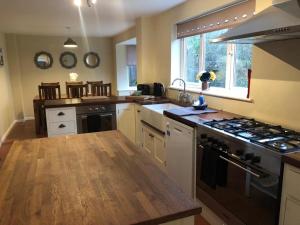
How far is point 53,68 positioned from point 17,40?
1.15 meters

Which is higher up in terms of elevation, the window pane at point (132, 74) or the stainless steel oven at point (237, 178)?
the window pane at point (132, 74)

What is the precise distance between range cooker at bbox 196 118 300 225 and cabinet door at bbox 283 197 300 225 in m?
0.05

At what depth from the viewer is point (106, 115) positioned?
3.70 metres

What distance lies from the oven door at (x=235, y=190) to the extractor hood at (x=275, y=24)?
854mm

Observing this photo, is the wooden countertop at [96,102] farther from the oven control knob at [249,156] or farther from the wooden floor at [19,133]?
the oven control knob at [249,156]

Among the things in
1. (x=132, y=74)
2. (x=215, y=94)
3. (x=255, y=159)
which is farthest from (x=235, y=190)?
(x=132, y=74)

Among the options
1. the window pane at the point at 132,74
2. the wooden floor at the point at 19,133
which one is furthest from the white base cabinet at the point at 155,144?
the window pane at the point at 132,74

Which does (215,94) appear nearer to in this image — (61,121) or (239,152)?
(239,152)

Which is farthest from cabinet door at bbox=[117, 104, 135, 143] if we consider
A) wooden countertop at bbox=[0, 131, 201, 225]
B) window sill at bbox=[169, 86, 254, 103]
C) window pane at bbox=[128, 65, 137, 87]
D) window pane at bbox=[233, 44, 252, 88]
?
window pane at bbox=[128, 65, 137, 87]

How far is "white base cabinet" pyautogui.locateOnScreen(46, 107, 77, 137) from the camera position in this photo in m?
3.40

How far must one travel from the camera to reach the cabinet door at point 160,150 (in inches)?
117

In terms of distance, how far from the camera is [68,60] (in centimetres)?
730

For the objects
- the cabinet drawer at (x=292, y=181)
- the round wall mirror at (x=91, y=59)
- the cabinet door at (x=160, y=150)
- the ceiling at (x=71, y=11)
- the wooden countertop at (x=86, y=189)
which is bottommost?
the cabinet door at (x=160, y=150)

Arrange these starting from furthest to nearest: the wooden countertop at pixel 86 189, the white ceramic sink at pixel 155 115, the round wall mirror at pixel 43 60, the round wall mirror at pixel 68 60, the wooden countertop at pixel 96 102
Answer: the round wall mirror at pixel 68 60 < the round wall mirror at pixel 43 60 < the wooden countertop at pixel 96 102 < the white ceramic sink at pixel 155 115 < the wooden countertop at pixel 86 189
